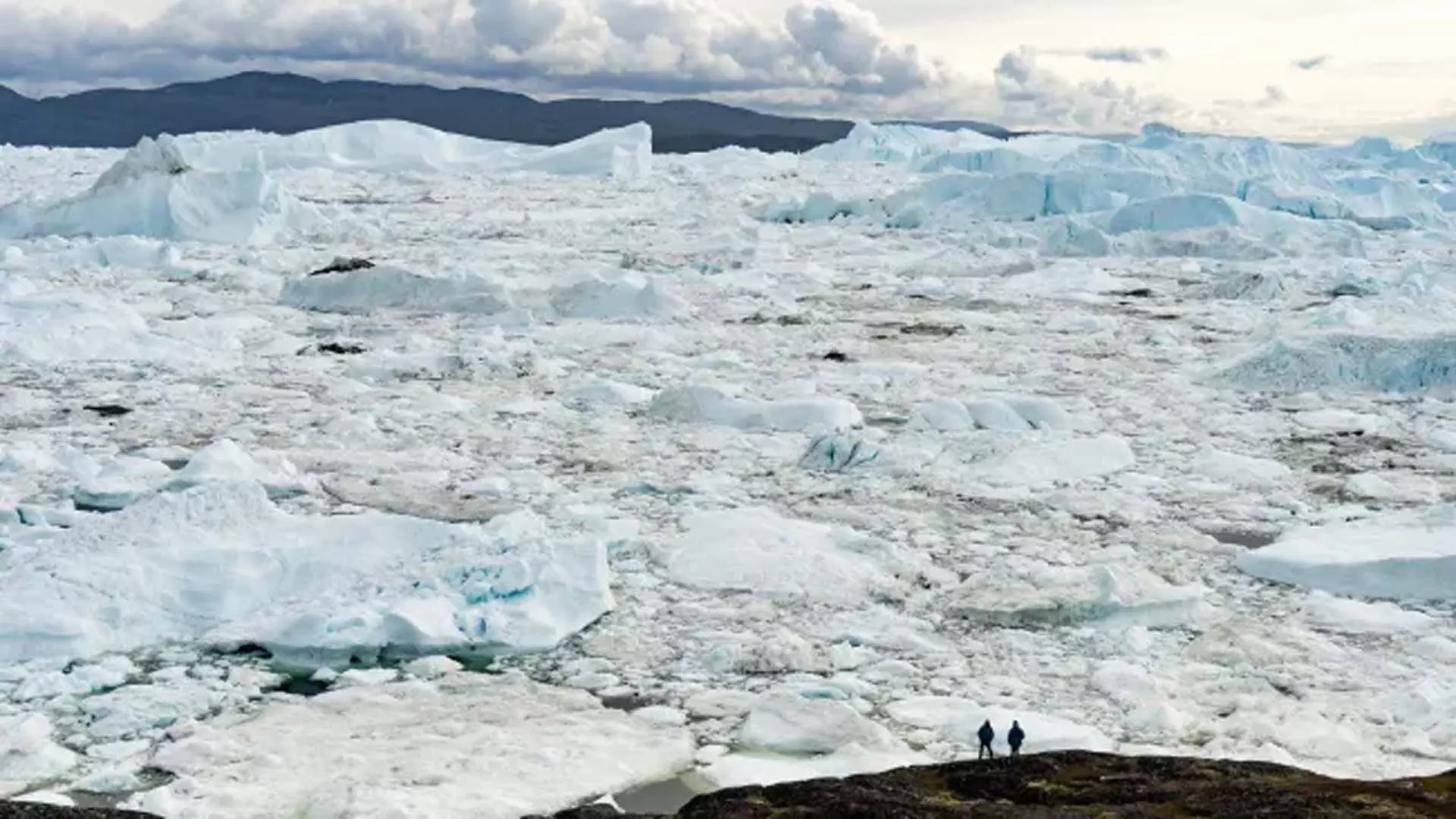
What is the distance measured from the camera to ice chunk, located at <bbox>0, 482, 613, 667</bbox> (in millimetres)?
6449

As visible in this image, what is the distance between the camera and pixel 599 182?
1585 inches

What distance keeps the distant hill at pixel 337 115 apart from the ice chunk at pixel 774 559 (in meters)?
89.8

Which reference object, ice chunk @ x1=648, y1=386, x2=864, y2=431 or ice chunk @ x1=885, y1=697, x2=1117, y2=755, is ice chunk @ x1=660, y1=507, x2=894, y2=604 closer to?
ice chunk @ x1=885, y1=697, x2=1117, y2=755

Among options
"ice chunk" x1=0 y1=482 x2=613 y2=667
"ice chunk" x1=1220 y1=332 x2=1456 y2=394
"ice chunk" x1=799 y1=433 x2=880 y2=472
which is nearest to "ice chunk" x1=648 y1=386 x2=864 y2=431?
"ice chunk" x1=799 y1=433 x2=880 y2=472

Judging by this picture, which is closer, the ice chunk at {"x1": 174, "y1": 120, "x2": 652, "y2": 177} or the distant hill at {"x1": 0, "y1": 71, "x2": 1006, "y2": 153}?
the ice chunk at {"x1": 174, "y1": 120, "x2": 652, "y2": 177}

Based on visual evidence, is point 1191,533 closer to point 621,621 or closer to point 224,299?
point 621,621

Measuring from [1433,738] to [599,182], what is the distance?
36.1 m

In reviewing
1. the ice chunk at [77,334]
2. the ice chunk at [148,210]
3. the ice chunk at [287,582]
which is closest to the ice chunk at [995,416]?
the ice chunk at [287,582]

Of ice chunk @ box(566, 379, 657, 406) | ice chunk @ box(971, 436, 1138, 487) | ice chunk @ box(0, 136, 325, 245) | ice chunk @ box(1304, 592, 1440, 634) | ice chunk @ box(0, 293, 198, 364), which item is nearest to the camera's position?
ice chunk @ box(1304, 592, 1440, 634)

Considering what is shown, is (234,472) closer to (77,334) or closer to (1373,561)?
(77,334)

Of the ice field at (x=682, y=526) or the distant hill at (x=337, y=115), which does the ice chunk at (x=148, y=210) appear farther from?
the distant hill at (x=337, y=115)

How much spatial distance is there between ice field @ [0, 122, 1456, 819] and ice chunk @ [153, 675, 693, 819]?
0.9 inches

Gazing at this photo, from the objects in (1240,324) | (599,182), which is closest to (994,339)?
(1240,324)

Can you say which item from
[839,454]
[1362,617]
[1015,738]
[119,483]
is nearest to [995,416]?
[839,454]
